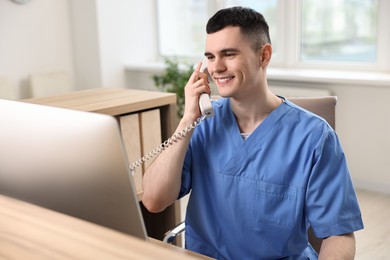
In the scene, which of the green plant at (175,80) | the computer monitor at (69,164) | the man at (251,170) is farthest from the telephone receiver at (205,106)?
the green plant at (175,80)

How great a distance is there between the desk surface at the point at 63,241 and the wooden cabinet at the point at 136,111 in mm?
858

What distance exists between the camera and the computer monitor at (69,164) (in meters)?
0.87

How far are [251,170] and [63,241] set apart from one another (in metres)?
0.73

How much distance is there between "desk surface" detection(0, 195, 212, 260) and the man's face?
665mm

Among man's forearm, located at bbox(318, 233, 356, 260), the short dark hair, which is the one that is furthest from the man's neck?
man's forearm, located at bbox(318, 233, 356, 260)

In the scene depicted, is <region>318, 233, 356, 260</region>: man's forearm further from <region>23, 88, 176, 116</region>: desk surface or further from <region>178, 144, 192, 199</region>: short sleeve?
<region>23, 88, 176, 116</region>: desk surface

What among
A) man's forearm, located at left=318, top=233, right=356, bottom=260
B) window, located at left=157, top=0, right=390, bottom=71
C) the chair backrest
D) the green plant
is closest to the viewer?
man's forearm, located at left=318, top=233, right=356, bottom=260

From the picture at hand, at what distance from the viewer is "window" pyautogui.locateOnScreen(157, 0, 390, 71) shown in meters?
3.90

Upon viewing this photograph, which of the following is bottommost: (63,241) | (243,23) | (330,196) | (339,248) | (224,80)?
(339,248)

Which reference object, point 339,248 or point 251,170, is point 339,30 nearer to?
point 251,170

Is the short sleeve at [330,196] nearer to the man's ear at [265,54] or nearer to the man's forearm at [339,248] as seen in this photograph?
the man's forearm at [339,248]

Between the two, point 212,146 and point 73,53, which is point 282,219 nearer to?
point 212,146

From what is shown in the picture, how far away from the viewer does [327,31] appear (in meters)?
4.15

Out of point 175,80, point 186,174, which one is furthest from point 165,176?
point 175,80
